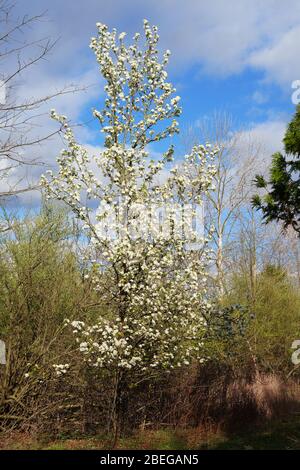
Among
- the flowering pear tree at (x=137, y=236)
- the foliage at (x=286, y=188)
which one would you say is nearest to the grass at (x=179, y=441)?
the flowering pear tree at (x=137, y=236)

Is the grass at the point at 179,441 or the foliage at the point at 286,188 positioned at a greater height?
the foliage at the point at 286,188

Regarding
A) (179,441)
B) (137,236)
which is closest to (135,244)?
(137,236)

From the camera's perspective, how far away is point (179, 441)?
898 centimetres

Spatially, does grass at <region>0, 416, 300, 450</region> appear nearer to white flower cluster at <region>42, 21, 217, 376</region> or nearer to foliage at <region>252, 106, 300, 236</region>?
white flower cluster at <region>42, 21, 217, 376</region>

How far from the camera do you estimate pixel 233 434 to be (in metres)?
9.95

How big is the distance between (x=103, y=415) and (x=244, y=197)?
2014 centimetres

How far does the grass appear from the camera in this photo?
8320mm

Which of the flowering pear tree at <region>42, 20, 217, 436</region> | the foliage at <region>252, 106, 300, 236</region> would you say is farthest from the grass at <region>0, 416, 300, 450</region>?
the foliage at <region>252, 106, 300, 236</region>

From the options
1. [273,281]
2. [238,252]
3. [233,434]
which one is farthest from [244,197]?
[233,434]

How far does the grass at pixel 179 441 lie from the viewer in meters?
8.32

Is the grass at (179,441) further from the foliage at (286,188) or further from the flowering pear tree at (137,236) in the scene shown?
the foliage at (286,188)

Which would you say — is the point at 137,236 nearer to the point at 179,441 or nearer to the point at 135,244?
the point at 135,244

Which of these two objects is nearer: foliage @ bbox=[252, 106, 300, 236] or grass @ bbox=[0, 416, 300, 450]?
foliage @ bbox=[252, 106, 300, 236]
